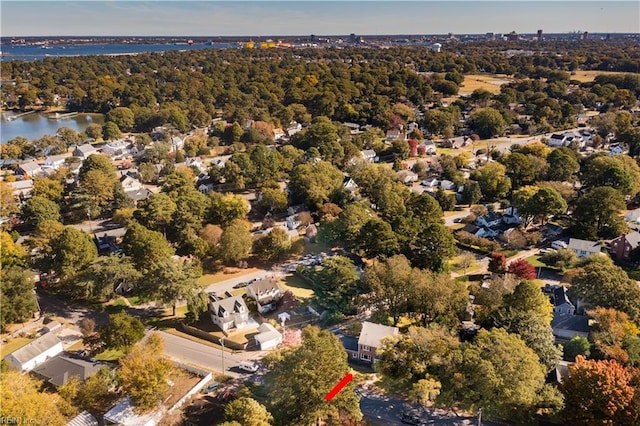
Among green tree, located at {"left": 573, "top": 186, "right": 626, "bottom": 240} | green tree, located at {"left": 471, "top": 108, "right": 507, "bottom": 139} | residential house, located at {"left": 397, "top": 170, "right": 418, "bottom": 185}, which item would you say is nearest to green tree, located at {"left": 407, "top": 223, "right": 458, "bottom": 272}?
→ green tree, located at {"left": 573, "top": 186, "right": 626, "bottom": 240}

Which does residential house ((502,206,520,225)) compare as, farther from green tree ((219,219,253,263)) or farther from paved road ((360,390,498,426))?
paved road ((360,390,498,426))

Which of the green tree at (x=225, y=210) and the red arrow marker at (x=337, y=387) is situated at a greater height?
the green tree at (x=225, y=210)

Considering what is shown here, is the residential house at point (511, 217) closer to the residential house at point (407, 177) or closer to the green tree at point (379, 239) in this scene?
the residential house at point (407, 177)

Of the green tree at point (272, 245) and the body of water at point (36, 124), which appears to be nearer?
the green tree at point (272, 245)

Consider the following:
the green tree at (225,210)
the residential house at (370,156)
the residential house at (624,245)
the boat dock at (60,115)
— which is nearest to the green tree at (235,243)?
the green tree at (225,210)

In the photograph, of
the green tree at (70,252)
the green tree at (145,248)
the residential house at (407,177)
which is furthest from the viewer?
the residential house at (407,177)

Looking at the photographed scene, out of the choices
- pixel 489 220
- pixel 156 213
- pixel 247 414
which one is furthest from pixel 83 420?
pixel 489 220
